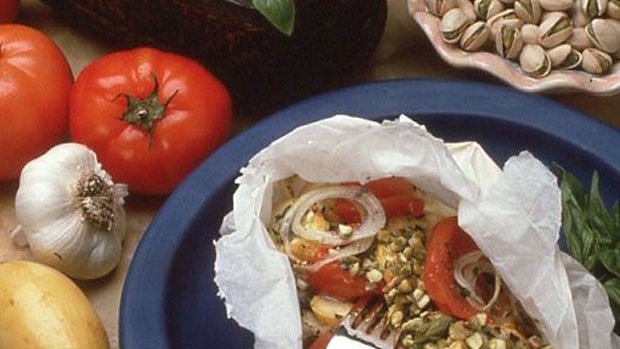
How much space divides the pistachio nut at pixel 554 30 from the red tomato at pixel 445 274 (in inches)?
11.7

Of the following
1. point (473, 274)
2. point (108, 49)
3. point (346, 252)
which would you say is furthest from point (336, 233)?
point (108, 49)

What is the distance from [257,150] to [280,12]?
135mm

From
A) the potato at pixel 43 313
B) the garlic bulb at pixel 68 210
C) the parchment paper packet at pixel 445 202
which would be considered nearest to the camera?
the parchment paper packet at pixel 445 202

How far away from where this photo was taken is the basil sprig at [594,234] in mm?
1082

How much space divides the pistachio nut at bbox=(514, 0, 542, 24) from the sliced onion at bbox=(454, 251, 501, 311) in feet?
1.07

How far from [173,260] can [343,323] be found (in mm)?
186

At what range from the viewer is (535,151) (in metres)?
1.22

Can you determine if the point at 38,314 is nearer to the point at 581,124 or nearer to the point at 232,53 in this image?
the point at 232,53

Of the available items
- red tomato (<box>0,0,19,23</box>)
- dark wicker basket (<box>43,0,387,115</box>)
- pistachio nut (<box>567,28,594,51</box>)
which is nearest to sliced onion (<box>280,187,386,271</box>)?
dark wicker basket (<box>43,0,387,115</box>)

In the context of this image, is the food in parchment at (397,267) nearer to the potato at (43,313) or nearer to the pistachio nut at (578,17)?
the potato at (43,313)

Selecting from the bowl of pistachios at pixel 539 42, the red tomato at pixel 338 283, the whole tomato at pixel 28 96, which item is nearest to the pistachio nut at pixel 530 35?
the bowl of pistachios at pixel 539 42

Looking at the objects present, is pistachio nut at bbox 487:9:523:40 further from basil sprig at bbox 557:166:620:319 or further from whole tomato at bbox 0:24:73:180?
whole tomato at bbox 0:24:73:180

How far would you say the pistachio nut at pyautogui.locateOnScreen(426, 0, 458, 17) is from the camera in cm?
133

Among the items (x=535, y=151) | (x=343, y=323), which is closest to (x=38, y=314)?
(x=343, y=323)
